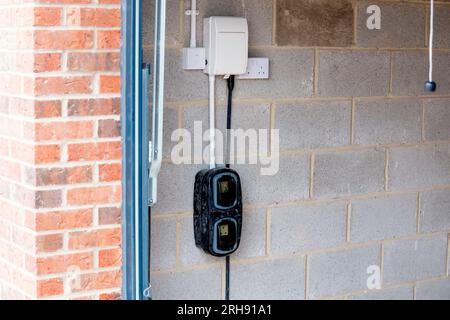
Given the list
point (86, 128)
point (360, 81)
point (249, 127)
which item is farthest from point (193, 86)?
point (360, 81)

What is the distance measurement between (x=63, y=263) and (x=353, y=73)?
5.41 ft

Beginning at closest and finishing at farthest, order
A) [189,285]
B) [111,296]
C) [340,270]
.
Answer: [111,296]
[189,285]
[340,270]

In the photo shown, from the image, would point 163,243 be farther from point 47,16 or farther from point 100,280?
Result: point 47,16

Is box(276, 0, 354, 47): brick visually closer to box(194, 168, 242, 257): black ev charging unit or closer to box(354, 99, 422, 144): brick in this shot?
box(354, 99, 422, 144): brick

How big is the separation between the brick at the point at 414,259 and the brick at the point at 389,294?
0.15ft

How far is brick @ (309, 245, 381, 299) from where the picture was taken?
3.88 meters

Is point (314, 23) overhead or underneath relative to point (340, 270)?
overhead

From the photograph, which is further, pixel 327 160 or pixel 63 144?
pixel 327 160

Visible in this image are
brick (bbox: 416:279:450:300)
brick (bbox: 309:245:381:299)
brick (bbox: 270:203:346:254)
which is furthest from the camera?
brick (bbox: 416:279:450:300)

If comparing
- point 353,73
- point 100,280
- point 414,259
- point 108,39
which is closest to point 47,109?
point 108,39

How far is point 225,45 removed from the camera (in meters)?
3.39

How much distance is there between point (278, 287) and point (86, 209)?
44.5 inches

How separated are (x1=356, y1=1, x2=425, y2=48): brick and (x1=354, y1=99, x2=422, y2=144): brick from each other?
0.89ft

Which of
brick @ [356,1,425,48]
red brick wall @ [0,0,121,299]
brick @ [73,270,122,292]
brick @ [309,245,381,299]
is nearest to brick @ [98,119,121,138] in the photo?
red brick wall @ [0,0,121,299]
